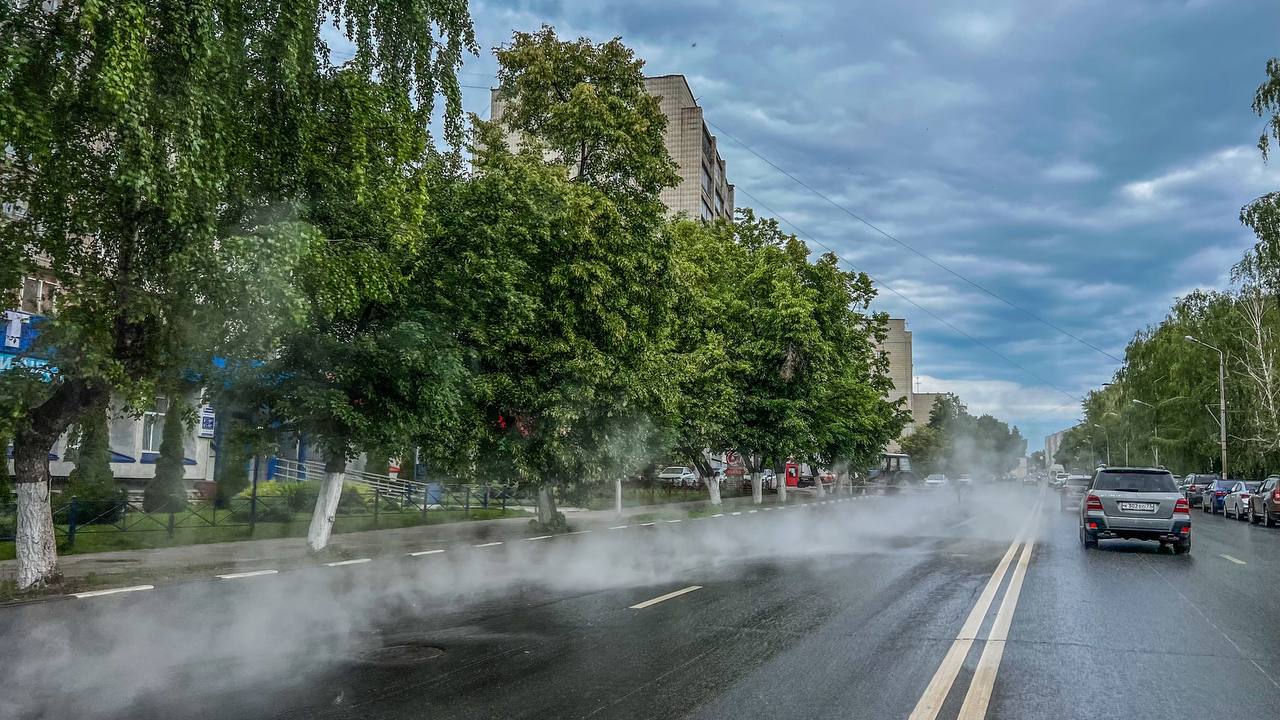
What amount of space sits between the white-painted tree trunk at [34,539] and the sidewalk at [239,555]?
40cm

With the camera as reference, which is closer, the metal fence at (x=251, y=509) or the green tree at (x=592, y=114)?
the metal fence at (x=251, y=509)

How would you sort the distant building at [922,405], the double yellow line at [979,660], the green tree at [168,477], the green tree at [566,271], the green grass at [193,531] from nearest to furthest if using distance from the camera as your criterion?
the double yellow line at [979,660] < the green grass at [193,531] < the green tree at [566,271] < the green tree at [168,477] < the distant building at [922,405]

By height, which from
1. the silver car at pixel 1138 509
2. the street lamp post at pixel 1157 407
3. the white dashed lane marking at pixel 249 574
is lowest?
the white dashed lane marking at pixel 249 574

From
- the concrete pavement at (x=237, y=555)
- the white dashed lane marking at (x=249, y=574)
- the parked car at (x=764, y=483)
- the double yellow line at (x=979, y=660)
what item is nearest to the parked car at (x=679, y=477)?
Answer: the parked car at (x=764, y=483)

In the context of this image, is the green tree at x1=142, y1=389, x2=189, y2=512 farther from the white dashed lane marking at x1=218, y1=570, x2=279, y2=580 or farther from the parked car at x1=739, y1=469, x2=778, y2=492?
the parked car at x1=739, y1=469, x2=778, y2=492

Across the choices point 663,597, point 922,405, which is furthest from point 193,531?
point 922,405

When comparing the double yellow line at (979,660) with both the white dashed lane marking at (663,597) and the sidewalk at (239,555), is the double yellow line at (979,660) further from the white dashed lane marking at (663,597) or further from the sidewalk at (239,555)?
the sidewalk at (239,555)

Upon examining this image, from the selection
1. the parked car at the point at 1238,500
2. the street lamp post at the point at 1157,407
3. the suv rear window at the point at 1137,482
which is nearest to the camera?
the suv rear window at the point at 1137,482

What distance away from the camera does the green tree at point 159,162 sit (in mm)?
9562

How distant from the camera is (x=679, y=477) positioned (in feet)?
193

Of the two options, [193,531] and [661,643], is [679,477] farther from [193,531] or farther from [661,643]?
[661,643]

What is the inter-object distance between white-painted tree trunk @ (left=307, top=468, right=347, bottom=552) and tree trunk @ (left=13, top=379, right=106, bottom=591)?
197 inches

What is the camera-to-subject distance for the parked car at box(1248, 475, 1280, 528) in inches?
1133

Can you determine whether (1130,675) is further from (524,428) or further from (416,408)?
(524,428)
